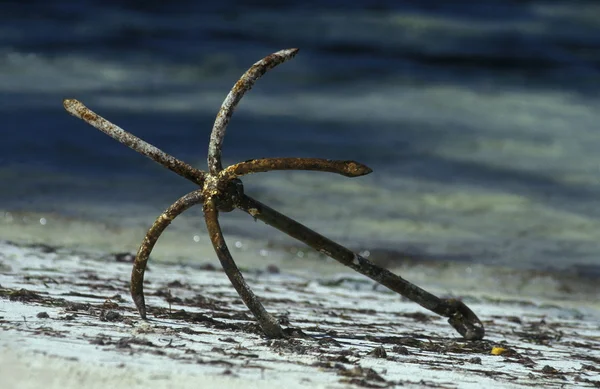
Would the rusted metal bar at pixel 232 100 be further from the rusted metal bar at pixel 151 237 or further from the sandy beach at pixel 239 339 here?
the sandy beach at pixel 239 339

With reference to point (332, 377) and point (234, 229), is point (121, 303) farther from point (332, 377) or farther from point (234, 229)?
point (234, 229)

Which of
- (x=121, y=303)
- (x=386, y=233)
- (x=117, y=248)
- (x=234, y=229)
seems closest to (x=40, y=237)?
(x=117, y=248)

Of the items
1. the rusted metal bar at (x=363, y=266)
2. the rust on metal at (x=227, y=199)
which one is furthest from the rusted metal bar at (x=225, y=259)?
the rusted metal bar at (x=363, y=266)

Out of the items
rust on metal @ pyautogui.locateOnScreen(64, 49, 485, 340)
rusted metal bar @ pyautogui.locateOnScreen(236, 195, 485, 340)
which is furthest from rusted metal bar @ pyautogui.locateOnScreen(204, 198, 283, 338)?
rusted metal bar @ pyautogui.locateOnScreen(236, 195, 485, 340)

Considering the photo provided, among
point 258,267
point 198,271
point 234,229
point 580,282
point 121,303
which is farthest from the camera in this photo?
point 234,229

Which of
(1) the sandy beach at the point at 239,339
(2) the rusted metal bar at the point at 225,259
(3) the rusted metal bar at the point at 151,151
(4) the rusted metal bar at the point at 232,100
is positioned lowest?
(1) the sandy beach at the point at 239,339

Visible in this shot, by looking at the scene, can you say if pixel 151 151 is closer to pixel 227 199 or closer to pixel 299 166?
pixel 227 199
